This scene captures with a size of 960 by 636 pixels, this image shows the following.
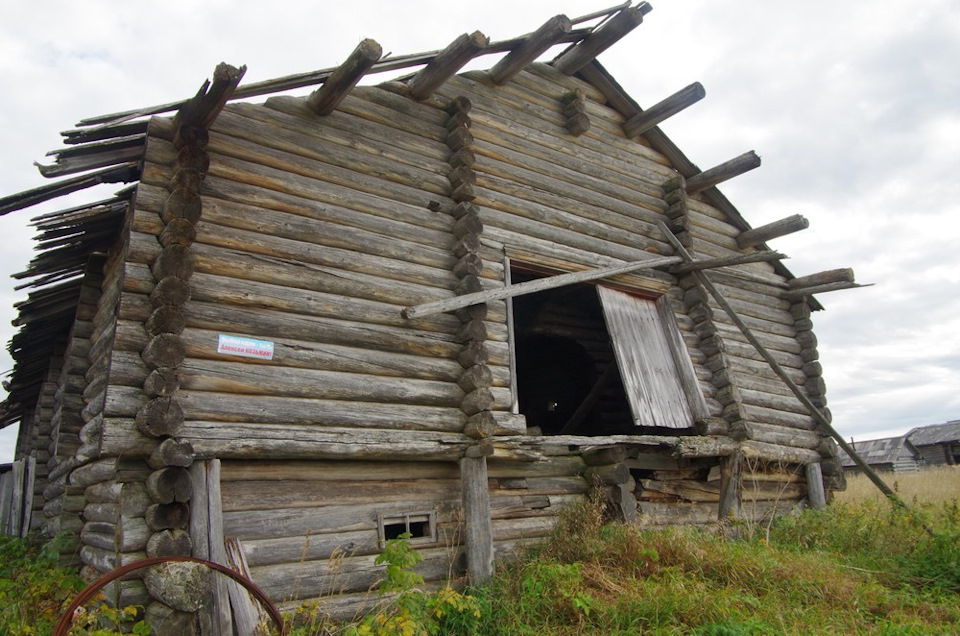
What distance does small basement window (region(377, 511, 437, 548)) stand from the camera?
6.27 m

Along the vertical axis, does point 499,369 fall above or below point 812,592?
above

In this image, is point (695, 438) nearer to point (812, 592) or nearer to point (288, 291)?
point (812, 592)

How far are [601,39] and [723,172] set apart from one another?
2.99 meters

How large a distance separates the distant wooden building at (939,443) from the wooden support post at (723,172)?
26.1 meters

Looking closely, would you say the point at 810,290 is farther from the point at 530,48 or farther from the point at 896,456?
the point at 896,456

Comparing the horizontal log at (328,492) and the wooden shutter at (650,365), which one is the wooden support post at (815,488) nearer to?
the wooden shutter at (650,365)

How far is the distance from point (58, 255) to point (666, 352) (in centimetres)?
792

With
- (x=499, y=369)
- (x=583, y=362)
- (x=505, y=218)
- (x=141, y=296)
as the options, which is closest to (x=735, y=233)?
(x=583, y=362)

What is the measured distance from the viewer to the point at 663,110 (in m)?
10.1

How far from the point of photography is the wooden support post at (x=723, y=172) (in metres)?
10.3

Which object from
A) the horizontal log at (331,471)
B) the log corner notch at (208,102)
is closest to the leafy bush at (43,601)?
the horizontal log at (331,471)

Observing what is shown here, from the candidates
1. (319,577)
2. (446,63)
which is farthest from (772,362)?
(319,577)

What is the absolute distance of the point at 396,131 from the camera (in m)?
7.70

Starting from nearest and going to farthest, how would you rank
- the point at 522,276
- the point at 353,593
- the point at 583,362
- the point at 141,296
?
the point at 141,296
the point at 353,593
the point at 522,276
the point at 583,362
